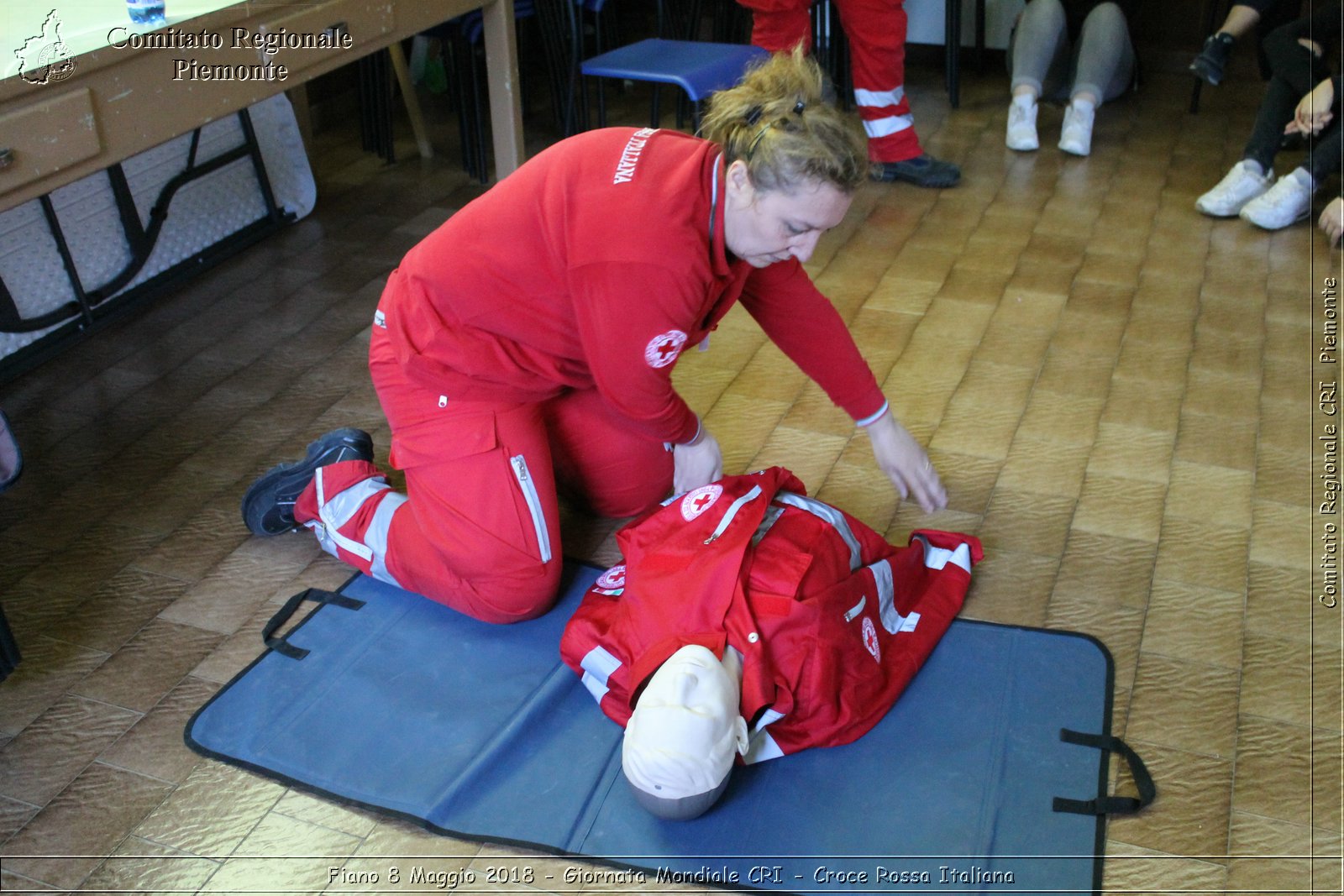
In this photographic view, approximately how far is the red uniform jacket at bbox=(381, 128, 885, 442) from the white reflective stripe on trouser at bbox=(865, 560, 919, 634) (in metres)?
0.26

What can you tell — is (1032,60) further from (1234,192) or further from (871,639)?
(871,639)

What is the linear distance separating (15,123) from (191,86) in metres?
0.38

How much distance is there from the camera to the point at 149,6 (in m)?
1.93

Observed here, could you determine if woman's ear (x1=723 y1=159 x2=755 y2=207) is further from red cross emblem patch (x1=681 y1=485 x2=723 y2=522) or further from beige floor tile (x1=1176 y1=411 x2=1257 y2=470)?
beige floor tile (x1=1176 y1=411 x2=1257 y2=470)

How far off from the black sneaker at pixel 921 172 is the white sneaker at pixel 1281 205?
2.68 ft

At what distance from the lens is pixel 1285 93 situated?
10.6 ft

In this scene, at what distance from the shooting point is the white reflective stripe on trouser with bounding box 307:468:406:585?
6.20 ft

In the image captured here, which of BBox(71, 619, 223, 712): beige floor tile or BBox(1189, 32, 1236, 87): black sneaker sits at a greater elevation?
BBox(1189, 32, 1236, 87): black sneaker

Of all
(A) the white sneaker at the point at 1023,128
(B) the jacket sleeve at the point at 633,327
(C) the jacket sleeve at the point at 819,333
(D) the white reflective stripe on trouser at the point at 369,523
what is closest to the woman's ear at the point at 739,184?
(B) the jacket sleeve at the point at 633,327

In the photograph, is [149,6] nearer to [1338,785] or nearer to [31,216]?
[31,216]

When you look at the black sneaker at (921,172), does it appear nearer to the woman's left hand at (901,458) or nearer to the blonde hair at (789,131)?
the woman's left hand at (901,458)

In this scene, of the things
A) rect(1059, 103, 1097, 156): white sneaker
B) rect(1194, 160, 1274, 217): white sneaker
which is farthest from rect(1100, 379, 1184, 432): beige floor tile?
rect(1059, 103, 1097, 156): white sneaker

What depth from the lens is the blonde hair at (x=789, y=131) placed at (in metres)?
1.43

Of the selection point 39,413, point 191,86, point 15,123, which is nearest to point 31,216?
point 39,413
